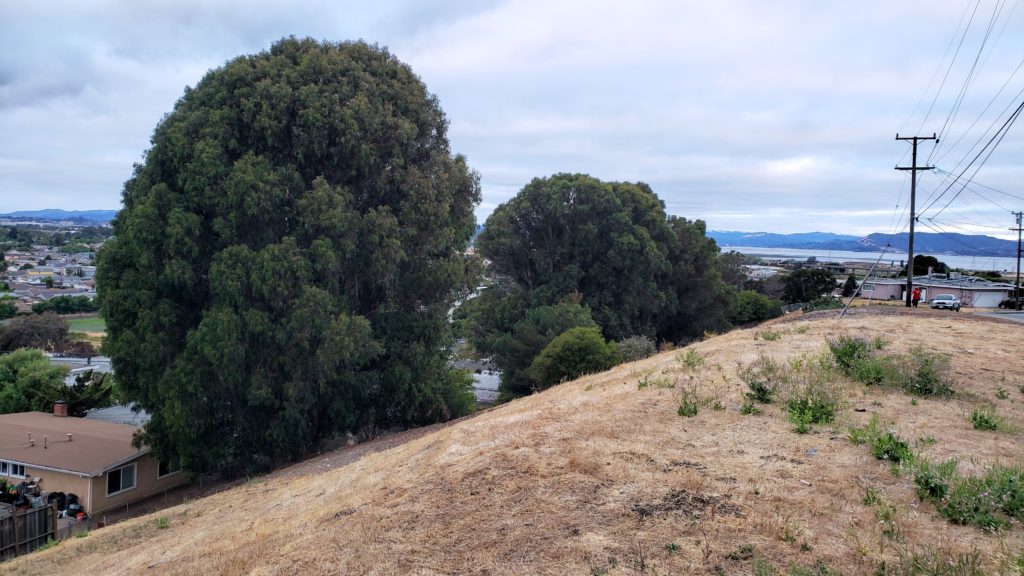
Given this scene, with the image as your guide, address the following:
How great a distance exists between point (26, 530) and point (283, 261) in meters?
6.97

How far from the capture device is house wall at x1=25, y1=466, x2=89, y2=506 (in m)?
17.0

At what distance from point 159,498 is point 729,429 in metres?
17.2

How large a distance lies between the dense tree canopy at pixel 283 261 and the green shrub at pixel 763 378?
9217mm

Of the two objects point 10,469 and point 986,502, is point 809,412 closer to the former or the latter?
point 986,502

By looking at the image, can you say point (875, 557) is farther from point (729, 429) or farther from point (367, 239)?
point (367, 239)

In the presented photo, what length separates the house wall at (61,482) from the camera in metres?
17.0

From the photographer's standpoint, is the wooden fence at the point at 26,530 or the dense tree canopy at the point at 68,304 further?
the dense tree canopy at the point at 68,304

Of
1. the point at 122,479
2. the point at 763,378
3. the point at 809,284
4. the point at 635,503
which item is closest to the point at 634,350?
the point at 763,378

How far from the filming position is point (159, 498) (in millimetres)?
18594

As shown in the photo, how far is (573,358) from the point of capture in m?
21.8

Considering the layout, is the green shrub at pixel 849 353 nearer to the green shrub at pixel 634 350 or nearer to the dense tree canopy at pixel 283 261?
the dense tree canopy at pixel 283 261

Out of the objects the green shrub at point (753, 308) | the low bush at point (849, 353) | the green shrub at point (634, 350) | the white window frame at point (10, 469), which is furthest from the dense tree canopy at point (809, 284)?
the white window frame at point (10, 469)

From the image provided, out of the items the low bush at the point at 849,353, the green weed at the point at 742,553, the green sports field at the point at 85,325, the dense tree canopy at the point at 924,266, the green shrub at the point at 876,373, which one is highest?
the dense tree canopy at the point at 924,266

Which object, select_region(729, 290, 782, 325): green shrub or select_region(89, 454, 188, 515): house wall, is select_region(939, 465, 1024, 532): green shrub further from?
select_region(729, 290, 782, 325): green shrub
